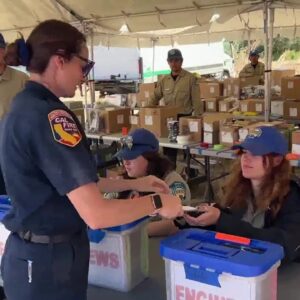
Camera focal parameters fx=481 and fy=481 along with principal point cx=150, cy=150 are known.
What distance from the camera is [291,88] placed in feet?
18.4

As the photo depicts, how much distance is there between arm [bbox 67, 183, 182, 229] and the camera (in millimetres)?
1023

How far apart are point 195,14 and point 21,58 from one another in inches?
149

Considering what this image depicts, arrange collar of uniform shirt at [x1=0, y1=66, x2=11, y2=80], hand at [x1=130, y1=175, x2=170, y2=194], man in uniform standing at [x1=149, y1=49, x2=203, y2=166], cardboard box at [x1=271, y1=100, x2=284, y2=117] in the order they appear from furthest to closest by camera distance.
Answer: man in uniform standing at [x1=149, y1=49, x2=203, y2=166] → cardboard box at [x1=271, y1=100, x2=284, y2=117] → collar of uniform shirt at [x1=0, y1=66, x2=11, y2=80] → hand at [x1=130, y1=175, x2=170, y2=194]

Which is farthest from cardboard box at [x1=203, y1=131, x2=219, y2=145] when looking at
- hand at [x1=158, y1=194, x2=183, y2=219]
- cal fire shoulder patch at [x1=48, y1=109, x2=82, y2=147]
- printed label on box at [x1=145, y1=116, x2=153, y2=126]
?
cal fire shoulder patch at [x1=48, y1=109, x2=82, y2=147]

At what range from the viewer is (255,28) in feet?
24.4

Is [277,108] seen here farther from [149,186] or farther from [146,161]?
[149,186]

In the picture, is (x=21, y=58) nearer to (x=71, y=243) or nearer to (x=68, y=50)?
(x=68, y=50)

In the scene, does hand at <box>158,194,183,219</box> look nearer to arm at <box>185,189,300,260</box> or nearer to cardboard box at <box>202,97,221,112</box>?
arm at <box>185,189,300,260</box>

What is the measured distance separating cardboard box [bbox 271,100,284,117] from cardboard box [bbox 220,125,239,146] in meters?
1.35

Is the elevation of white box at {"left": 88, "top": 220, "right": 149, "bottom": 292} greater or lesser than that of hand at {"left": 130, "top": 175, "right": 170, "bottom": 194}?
lesser

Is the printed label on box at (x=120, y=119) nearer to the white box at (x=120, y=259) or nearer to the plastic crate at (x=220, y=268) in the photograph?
the white box at (x=120, y=259)

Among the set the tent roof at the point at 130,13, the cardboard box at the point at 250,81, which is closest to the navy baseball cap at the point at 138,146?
the tent roof at the point at 130,13

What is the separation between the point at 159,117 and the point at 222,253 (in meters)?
3.50

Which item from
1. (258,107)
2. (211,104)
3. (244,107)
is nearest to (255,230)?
(258,107)
